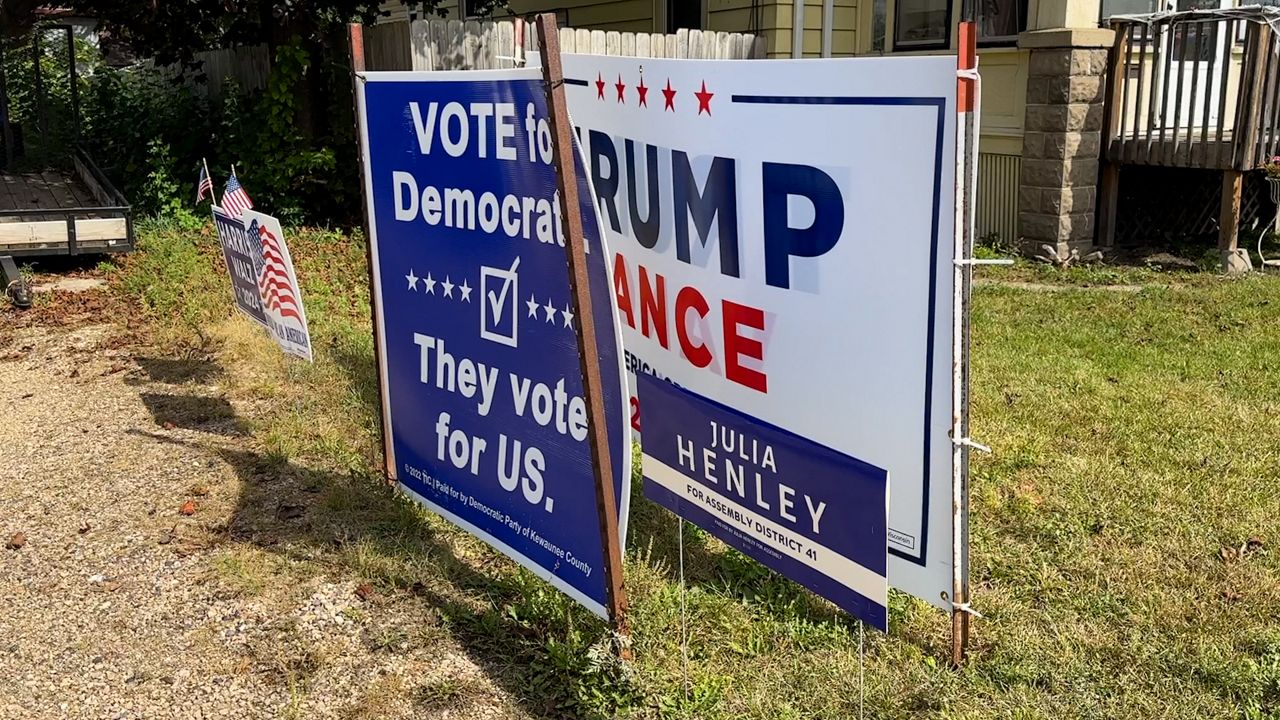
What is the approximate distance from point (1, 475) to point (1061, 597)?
15.1 feet

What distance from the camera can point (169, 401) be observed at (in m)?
6.38

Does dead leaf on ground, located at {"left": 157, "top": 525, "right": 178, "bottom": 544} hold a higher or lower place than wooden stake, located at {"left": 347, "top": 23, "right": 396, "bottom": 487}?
lower

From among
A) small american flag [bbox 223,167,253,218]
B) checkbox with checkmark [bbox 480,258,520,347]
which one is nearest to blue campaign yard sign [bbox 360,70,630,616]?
checkbox with checkmark [bbox 480,258,520,347]

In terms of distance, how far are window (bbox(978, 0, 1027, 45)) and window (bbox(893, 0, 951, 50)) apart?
1.24 feet

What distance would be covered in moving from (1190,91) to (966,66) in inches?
321

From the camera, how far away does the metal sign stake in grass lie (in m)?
3.16

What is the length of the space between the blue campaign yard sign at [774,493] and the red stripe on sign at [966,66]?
3.01 ft

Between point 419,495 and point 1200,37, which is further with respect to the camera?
point 1200,37

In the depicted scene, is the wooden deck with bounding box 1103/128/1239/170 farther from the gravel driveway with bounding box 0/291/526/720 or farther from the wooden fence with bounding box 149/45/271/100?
the wooden fence with bounding box 149/45/271/100

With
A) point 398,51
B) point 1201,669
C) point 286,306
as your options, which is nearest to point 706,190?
point 1201,669

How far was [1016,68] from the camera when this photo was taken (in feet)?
33.3

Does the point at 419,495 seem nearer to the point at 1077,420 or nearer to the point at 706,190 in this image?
the point at 706,190

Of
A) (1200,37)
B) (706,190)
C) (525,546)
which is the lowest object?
(525,546)

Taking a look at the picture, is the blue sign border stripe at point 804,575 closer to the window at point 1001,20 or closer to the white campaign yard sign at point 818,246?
the white campaign yard sign at point 818,246
